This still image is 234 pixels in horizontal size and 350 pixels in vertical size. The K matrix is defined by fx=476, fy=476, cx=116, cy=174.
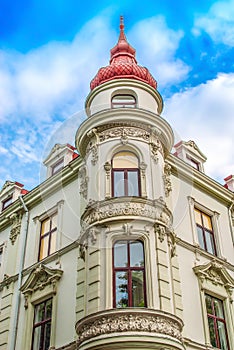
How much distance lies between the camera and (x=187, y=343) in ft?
55.5

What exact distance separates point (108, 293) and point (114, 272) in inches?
34.5

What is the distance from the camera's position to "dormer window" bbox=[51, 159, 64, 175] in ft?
81.1

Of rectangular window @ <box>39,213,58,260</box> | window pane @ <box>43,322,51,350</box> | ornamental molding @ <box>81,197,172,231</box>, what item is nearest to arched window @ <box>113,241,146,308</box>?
ornamental molding @ <box>81,197,172,231</box>

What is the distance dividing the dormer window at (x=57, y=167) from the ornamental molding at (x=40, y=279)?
5828mm

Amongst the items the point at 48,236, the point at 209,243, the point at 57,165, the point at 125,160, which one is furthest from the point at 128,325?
the point at 57,165

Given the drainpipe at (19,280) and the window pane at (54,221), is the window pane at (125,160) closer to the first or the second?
the window pane at (54,221)

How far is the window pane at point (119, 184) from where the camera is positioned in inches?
734

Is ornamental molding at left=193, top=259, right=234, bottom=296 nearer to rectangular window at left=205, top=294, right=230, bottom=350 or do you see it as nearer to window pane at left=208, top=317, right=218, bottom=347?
rectangular window at left=205, top=294, right=230, bottom=350

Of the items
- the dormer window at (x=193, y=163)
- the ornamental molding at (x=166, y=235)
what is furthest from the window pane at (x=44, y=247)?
the dormer window at (x=193, y=163)

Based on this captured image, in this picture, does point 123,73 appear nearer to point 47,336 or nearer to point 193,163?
point 193,163

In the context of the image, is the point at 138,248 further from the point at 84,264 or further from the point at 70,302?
the point at 70,302

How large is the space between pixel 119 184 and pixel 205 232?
5733 mm

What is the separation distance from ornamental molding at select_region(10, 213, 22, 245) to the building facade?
67mm

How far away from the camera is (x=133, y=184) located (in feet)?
62.2
